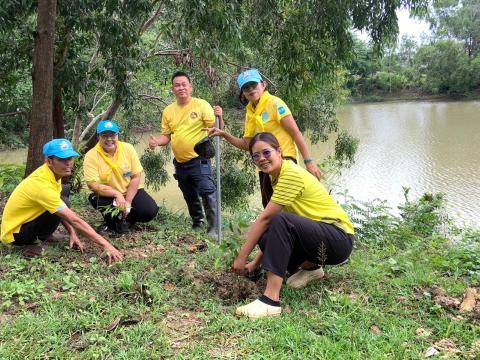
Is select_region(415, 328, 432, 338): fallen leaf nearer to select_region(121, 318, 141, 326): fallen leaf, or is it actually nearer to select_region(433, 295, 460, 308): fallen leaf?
select_region(433, 295, 460, 308): fallen leaf

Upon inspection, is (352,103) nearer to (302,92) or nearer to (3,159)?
(3,159)

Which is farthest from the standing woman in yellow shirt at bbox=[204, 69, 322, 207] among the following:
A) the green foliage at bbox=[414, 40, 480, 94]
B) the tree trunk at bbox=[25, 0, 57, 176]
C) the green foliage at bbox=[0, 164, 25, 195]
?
the green foliage at bbox=[414, 40, 480, 94]

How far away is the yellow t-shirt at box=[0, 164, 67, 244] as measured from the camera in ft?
10.9

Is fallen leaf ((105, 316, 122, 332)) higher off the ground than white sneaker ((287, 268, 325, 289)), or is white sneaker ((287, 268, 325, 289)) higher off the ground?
fallen leaf ((105, 316, 122, 332))

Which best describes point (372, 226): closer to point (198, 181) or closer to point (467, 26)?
point (198, 181)

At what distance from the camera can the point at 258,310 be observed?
8.38 ft

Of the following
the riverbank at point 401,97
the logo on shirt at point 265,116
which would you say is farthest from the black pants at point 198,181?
the riverbank at point 401,97

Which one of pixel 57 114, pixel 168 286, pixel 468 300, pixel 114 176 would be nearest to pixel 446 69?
pixel 57 114

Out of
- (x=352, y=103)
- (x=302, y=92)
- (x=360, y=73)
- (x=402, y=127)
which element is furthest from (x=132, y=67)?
(x=360, y=73)

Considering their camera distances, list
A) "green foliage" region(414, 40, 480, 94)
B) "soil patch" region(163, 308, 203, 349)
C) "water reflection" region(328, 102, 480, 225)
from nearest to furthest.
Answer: "soil patch" region(163, 308, 203, 349), "water reflection" region(328, 102, 480, 225), "green foliage" region(414, 40, 480, 94)

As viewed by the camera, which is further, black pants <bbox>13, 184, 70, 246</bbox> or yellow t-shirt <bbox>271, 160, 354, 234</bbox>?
black pants <bbox>13, 184, 70, 246</bbox>

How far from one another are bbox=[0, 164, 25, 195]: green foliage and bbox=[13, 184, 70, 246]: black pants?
271 centimetres

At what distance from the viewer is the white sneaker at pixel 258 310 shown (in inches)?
100

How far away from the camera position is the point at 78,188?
7.23 m
